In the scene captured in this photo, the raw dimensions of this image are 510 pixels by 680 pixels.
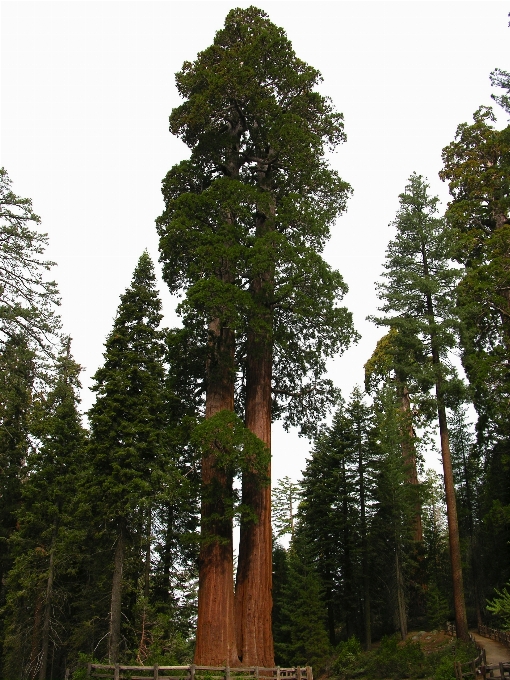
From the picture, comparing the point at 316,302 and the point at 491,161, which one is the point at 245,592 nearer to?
the point at 316,302

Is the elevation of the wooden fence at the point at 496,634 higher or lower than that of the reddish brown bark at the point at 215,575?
lower

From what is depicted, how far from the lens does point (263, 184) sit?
16.7 m

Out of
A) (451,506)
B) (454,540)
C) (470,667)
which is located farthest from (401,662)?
(451,506)

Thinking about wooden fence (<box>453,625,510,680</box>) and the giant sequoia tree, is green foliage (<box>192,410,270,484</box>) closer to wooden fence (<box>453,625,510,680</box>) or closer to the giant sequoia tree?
the giant sequoia tree

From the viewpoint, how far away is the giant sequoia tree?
12.9 m

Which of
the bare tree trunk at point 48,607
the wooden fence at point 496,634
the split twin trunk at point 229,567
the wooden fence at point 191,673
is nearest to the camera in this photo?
the wooden fence at point 191,673

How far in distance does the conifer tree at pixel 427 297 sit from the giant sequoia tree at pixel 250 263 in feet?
21.1

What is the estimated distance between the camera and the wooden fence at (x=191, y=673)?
11875 millimetres

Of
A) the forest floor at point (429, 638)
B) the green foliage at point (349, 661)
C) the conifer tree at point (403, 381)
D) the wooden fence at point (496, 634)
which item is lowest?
the green foliage at point (349, 661)

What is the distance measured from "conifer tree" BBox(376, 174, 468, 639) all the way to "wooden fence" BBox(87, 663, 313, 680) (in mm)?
Result: 8460

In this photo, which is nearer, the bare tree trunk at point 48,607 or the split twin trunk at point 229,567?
the split twin trunk at point 229,567

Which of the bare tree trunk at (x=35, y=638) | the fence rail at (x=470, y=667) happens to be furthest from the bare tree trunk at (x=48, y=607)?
the fence rail at (x=470, y=667)

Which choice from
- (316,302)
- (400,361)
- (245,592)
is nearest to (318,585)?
(400,361)

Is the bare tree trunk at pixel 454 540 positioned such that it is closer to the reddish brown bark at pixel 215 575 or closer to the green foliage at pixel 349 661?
the green foliage at pixel 349 661
